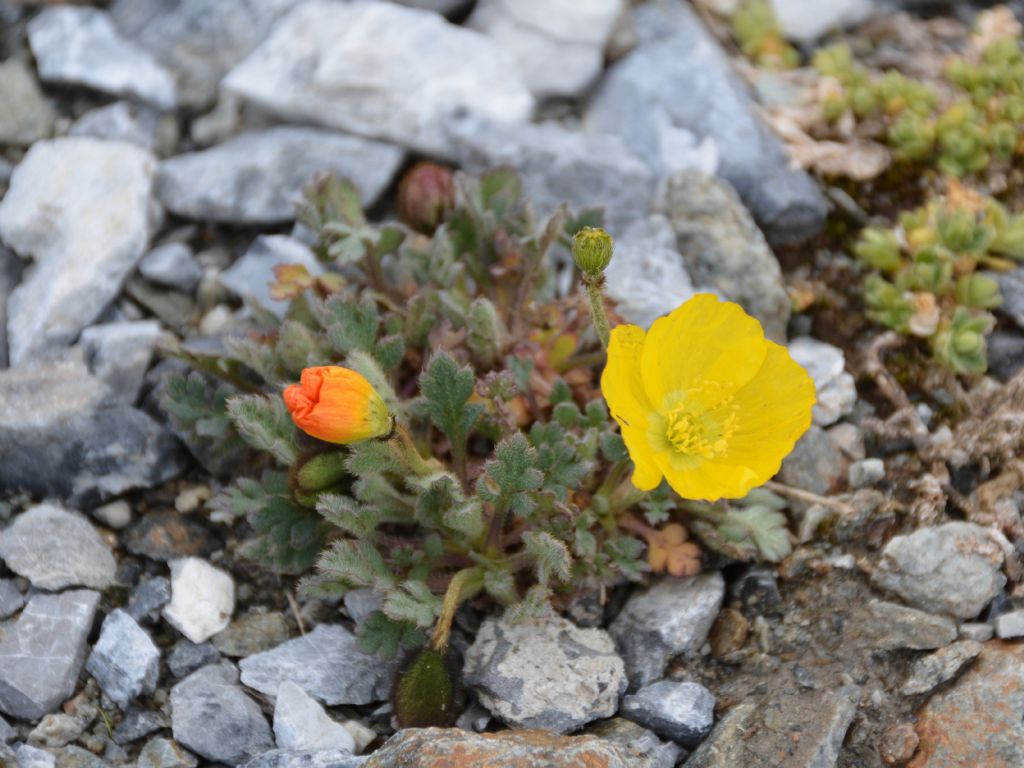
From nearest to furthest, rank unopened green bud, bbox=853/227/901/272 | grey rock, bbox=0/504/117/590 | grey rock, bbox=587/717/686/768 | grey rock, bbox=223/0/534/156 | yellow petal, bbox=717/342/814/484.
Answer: grey rock, bbox=587/717/686/768, yellow petal, bbox=717/342/814/484, grey rock, bbox=0/504/117/590, unopened green bud, bbox=853/227/901/272, grey rock, bbox=223/0/534/156

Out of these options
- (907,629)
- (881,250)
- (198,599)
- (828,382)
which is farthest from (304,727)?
(881,250)

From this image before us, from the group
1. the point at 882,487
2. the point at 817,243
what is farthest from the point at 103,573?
the point at 817,243

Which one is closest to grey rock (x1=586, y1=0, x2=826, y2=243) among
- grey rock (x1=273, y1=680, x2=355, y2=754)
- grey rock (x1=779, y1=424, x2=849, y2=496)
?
grey rock (x1=779, y1=424, x2=849, y2=496)

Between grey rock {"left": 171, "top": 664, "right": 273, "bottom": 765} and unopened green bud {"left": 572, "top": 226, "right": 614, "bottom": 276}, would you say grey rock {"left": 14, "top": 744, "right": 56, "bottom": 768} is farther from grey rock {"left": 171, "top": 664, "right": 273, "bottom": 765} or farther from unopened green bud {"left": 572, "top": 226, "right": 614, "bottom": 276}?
unopened green bud {"left": 572, "top": 226, "right": 614, "bottom": 276}

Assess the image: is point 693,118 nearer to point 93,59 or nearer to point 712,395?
point 712,395

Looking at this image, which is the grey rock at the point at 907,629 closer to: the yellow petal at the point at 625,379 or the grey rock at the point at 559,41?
the yellow petal at the point at 625,379

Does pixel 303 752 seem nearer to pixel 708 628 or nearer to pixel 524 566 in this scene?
pixel 524 566
